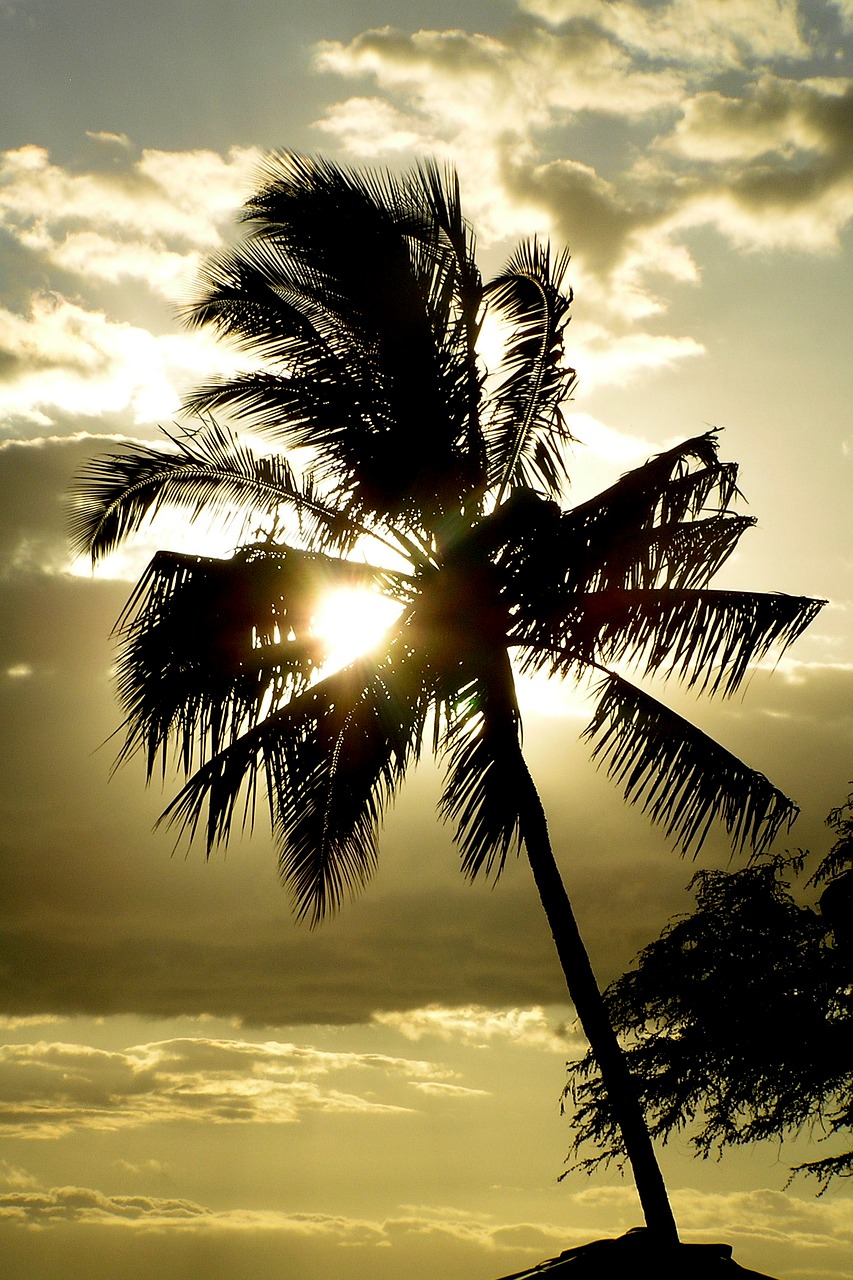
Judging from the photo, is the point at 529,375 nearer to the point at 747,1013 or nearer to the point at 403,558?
the point at 403,558

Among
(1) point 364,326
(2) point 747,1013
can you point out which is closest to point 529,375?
(1) point 364,326

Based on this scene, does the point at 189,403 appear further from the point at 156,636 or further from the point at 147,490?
the point at 156,636

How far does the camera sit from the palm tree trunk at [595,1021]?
9.54 metres

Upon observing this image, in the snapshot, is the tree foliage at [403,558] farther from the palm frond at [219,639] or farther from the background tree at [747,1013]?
the background tree at [747,1013]

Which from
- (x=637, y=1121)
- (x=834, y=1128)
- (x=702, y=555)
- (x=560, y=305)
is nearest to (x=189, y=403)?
(x=560, y=305)

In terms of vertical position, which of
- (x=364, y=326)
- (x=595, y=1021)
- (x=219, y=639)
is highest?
(x=364, y=326)

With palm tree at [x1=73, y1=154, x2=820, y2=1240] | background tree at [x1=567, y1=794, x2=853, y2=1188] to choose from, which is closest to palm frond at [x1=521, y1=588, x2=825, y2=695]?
palm tree at [x1=73, y1=154, x2=820, y2=1240]

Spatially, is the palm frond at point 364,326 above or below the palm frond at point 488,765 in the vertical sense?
above

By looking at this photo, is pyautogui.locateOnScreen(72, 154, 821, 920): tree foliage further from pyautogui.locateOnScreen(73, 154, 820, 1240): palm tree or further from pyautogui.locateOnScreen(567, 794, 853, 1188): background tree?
pyautogui.locateOnScreen(567, 794, 853, 1188): background tree

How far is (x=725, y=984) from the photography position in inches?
647

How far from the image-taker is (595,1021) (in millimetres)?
10047

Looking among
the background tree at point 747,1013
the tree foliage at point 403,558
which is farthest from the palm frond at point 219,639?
the background tree at point 747,1013

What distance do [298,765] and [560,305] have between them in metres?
5.82

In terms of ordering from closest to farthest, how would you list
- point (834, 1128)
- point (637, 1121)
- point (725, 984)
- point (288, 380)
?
point (637, 1121), point (288, 380), point (834, 1128), point (725, 984)
